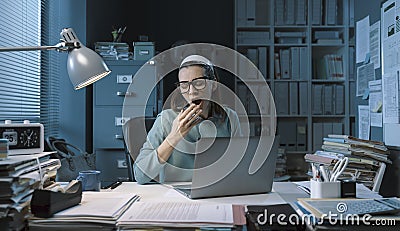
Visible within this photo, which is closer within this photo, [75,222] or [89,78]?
[75,222]

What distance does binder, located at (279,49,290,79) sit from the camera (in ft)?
14.4

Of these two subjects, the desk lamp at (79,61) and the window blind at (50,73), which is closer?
the desk lamp at (79,61)

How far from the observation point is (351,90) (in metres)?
4.34

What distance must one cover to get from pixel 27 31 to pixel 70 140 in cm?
101

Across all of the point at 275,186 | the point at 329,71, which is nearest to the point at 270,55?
the point at 329,71

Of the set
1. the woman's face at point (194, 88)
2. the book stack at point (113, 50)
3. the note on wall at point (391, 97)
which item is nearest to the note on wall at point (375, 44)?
the note on wall at point (391, 97)

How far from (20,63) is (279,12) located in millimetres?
2505

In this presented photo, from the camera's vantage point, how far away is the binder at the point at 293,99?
172 inches

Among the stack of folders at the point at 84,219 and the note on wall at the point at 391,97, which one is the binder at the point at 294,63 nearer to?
the note on wall at the point at 391,97

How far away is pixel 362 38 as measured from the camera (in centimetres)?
279

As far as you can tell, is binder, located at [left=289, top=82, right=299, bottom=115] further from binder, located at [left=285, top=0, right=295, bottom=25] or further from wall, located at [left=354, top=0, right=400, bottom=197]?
wall, located at [left=354, top=0, right=400, bottom=197]

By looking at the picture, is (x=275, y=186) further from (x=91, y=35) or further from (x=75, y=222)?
(x=91, y=35)

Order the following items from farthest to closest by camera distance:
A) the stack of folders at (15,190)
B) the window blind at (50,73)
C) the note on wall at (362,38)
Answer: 1. the window blind at (50,73)
2. the note on wall at (362,38)
3. the stack of folders at (15,190)

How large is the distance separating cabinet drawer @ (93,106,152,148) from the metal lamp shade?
79.7 inches
